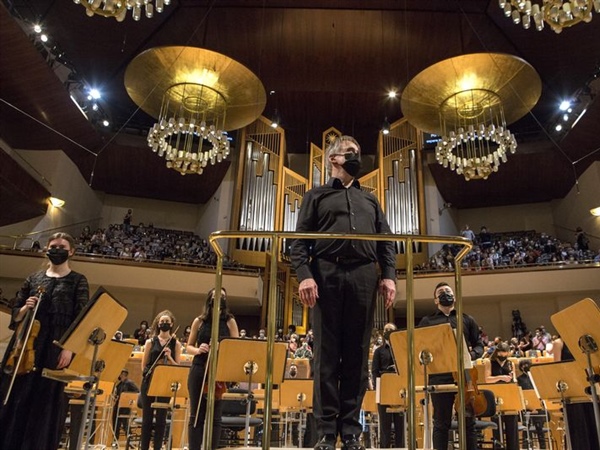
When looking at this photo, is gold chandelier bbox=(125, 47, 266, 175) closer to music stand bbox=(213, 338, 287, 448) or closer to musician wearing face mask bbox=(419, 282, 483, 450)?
music stand bbox=(213, 338, 287, 448)

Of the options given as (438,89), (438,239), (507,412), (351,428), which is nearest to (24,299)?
(351,428)

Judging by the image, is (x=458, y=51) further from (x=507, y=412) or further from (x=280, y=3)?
(x=507, y=412)

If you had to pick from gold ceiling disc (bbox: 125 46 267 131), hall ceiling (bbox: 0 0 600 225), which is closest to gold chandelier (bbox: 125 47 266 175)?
gold ceiling disc (bbox: 125 46 267 131)

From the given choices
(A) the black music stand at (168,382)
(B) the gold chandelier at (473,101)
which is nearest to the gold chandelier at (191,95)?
(B) the gold chandelier at (473,101)

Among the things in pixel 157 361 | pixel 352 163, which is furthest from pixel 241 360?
pixel 352 163

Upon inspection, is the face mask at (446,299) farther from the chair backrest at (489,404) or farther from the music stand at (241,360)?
the music stand at (241,360)

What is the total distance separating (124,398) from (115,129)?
34.5 feet

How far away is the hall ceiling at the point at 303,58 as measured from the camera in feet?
39.3

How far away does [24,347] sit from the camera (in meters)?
2.96

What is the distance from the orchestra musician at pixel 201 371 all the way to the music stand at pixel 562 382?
231 cm

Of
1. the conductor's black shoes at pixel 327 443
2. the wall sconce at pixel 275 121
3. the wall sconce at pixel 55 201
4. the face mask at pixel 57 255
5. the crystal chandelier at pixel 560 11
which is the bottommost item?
the conductor's black shoes at pixel 327 443

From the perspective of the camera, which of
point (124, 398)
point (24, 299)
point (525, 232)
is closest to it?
point (24, 299)

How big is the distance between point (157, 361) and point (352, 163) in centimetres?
307

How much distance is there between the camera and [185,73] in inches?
403
